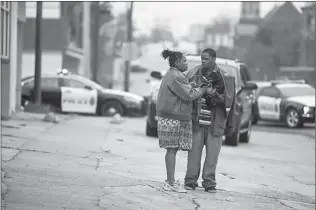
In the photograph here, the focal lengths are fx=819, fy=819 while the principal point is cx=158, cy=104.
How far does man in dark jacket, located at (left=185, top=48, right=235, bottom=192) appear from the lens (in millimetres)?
9750

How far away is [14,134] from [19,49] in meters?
7.61

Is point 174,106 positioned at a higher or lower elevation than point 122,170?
higher

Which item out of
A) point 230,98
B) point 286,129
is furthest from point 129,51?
point 230,98

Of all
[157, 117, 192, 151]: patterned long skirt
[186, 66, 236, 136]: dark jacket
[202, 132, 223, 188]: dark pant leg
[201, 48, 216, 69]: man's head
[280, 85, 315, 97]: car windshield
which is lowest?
[280, 85, 315, 97]: car windshield

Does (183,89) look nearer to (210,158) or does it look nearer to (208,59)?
(208,59)

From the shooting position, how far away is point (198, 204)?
8.89 meters

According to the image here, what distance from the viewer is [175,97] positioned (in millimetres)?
9336

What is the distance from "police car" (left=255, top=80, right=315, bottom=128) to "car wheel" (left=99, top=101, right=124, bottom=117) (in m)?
5.22

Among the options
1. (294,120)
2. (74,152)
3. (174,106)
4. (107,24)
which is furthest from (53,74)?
(107,24)

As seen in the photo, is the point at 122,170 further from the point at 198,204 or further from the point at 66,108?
the point at 66,108

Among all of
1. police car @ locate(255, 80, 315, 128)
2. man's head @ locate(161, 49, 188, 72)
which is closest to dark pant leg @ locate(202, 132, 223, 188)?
man's head @ locate(161, 49, 188, 72)

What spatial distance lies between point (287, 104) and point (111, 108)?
5.75m

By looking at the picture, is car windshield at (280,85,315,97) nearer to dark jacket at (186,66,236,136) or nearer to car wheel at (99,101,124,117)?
car wheel at (99,101,124,117)

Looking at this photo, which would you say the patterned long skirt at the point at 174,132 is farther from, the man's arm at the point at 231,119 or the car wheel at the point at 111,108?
the car wheel at the point at 111,108
